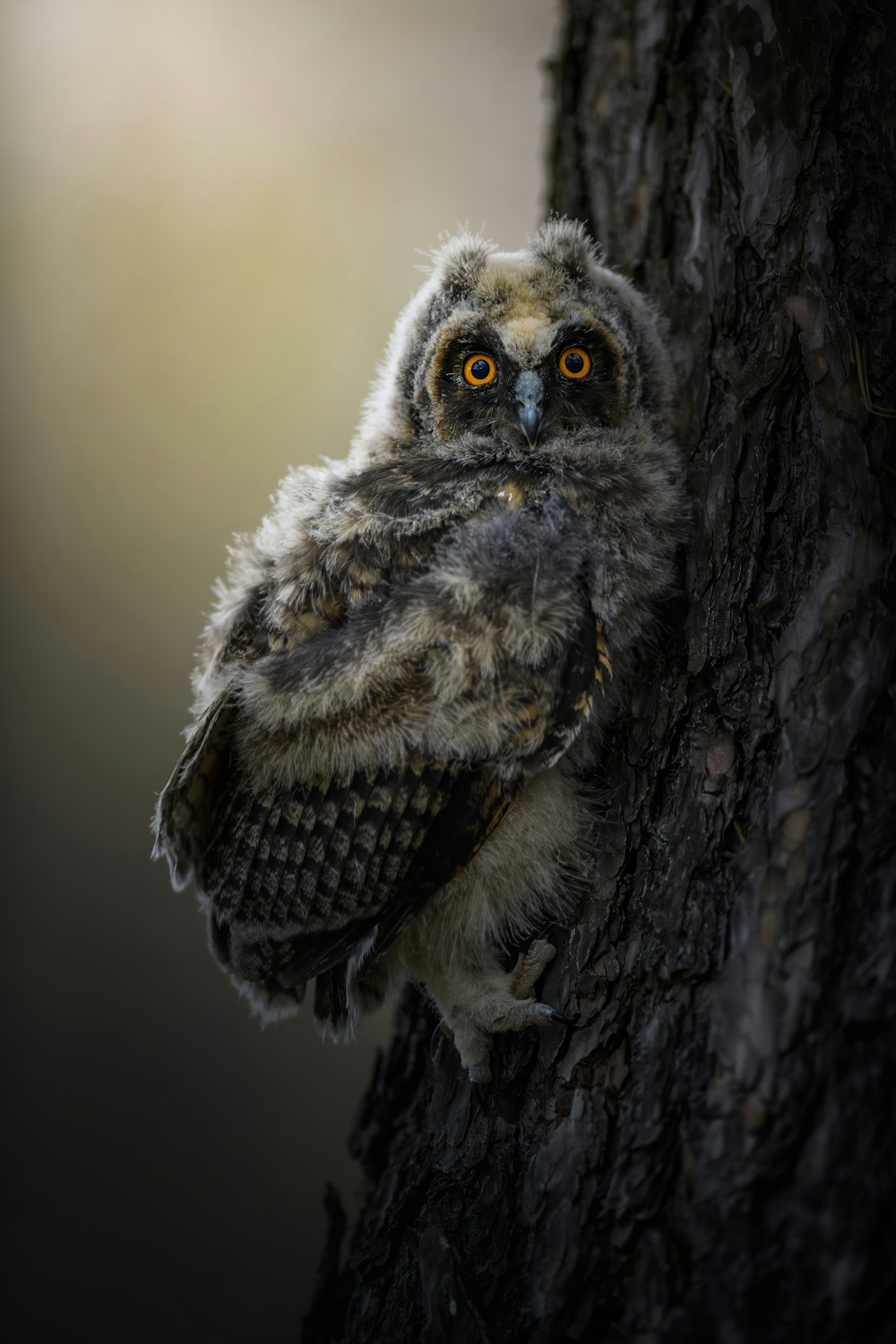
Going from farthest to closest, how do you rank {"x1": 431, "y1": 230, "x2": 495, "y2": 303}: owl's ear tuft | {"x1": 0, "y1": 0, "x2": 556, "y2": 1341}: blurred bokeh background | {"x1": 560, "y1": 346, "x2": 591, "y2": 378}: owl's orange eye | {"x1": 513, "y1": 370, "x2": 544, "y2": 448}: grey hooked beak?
{"x1": 0, "y1": 0, "x2": 556, "y2": 1341}: blurred bokeh background, {"x1": 431, "y1": 230, "x2": 495, "y2": 303}: owl's ear tuft, {"x1": 560, "y1": 346, "x2": 591, "y2": 378}: owl's orange eye, {"x1": 513, "y1": 370, "x2": 544, "y2": 448}: grey hooked beak

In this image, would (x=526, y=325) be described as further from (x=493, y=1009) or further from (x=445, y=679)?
(x=493, y=1009)

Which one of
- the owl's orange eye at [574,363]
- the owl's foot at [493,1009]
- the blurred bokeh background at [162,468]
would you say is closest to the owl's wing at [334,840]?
the owl's foot at [493,1009]

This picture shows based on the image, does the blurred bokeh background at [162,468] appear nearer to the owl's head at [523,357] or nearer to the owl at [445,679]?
the owl's head at [523,357]

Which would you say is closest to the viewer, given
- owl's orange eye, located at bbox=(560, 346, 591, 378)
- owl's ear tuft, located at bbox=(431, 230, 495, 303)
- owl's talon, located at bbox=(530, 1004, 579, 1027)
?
owl's talon, located at bbox=(530, 1004, 579, 1027)

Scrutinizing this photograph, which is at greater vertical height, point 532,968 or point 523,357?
point 523,357

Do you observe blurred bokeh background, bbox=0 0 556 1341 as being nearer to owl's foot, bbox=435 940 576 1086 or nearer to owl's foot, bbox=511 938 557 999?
owl's foot, bbox=435 940 576 1086

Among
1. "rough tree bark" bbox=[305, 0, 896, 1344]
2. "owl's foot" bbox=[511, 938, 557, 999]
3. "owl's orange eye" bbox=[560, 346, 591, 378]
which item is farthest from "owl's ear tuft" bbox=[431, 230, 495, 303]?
"owl's foot" bbox=[511, 938, 557, 999]

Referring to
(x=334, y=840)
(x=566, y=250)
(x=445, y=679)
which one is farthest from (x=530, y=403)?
(x=334, y=840)
